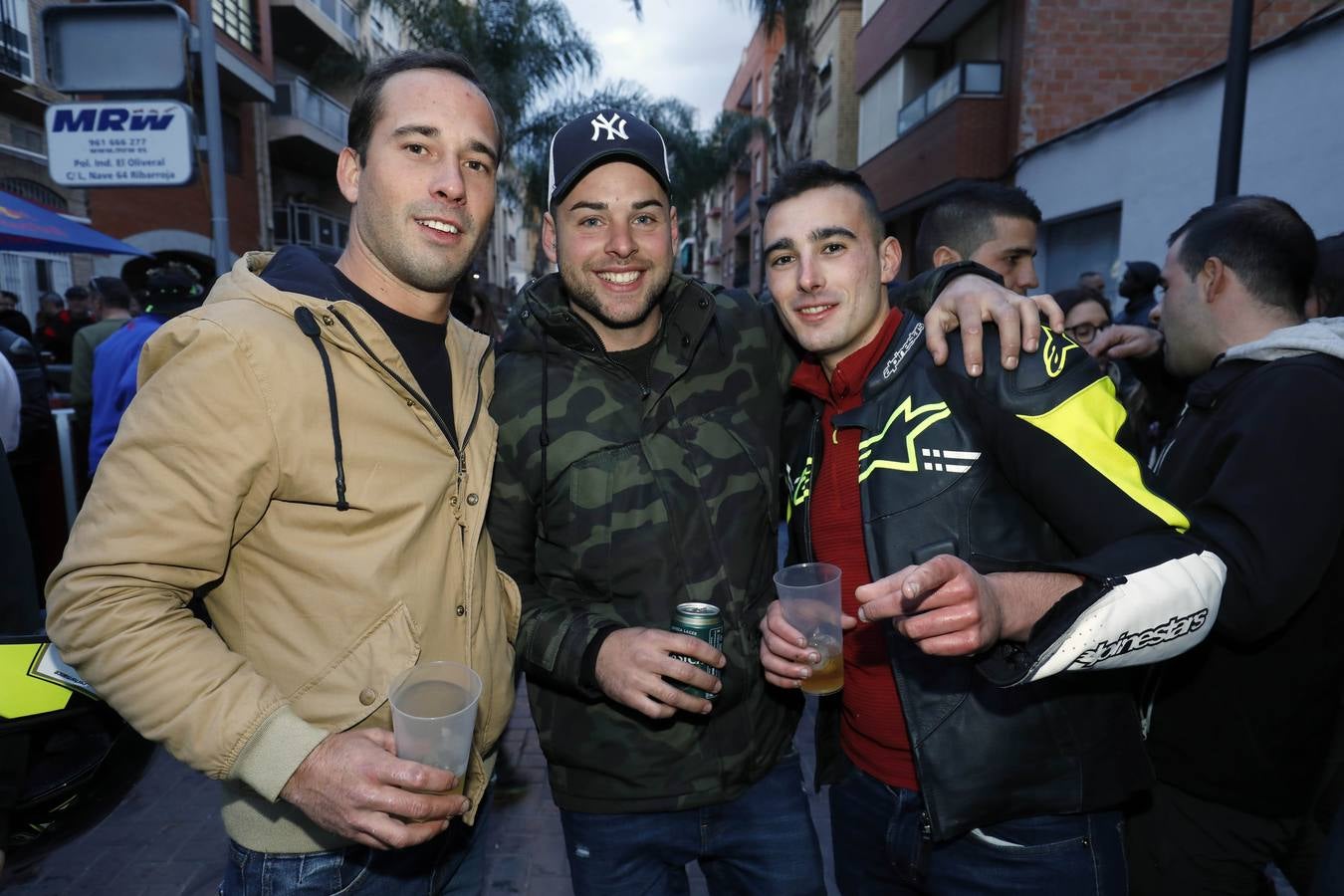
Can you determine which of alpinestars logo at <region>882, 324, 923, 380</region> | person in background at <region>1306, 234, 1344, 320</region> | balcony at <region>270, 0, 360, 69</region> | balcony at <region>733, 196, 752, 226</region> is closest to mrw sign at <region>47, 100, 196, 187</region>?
alpinestars logo at <region>882, 324, 923, 380</region>

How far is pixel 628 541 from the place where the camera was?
228 centimetres

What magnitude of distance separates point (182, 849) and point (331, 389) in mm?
3148

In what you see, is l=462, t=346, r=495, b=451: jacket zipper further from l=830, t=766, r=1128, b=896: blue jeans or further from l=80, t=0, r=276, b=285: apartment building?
l=80, t=0, r=276, b=285: apartment building

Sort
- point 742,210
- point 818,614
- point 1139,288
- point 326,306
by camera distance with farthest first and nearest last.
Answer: point 742,210 < point 1139,288 < point 818,614 < point 326,306

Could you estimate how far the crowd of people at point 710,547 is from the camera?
155 cm

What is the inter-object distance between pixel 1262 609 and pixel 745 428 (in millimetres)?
1343

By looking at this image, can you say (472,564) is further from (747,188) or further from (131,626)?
(747,188)

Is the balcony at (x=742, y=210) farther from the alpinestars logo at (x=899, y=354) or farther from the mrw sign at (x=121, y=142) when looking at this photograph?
the alpinestars logo at (x=899, y=354)

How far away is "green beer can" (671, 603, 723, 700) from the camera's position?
77.9 inches

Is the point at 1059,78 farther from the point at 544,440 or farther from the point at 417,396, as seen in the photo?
the point at 417,396

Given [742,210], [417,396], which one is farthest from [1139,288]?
[742,210]

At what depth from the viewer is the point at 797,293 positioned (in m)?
2.33

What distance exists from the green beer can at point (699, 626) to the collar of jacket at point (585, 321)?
2.77 ft

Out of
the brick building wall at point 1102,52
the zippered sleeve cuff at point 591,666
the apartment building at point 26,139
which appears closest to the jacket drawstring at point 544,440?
the zippered sleeve cuff at point 591,666
